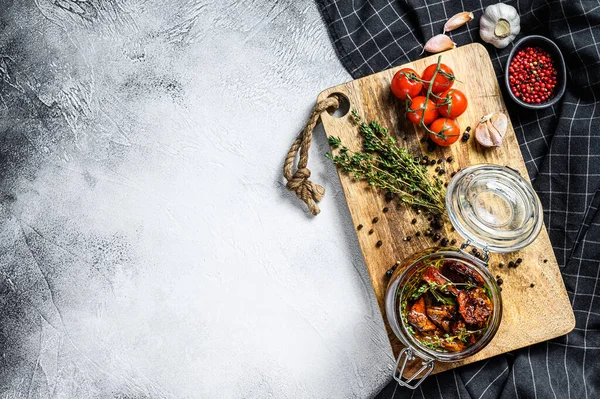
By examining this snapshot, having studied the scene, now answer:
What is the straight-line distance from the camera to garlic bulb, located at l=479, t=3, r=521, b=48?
1.77 meters

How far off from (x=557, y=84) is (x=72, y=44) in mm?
1518

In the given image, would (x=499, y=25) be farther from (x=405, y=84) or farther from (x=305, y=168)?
(x=305, y=168)

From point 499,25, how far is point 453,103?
32 cm

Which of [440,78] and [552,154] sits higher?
[440,78]

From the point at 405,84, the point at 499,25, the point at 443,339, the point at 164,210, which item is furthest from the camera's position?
the point at 164,210

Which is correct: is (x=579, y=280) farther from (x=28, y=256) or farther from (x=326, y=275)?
(x=28, y=256)

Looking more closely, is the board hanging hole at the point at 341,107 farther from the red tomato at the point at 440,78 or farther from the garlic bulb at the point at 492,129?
the garlic bulb at the point at 492,129

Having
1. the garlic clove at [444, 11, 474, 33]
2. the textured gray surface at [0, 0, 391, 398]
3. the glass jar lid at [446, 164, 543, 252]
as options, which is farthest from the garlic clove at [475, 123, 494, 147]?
the textured gray surface at [0, 0, 391, 398]


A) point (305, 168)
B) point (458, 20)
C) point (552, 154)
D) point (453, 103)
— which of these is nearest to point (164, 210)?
point (305, 168)

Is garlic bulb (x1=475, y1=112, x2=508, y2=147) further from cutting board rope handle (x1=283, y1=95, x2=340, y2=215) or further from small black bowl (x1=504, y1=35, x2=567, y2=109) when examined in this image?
cutting board rope handle (x1=283, y1=95, x2=340, y2=215)

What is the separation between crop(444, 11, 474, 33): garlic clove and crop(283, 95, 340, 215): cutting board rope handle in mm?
414

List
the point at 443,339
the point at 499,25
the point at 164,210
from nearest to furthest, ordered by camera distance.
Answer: the point at 443,339 < the point at 499,25 < the point at 164,210

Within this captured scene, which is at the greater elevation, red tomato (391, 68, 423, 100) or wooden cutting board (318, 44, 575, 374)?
red tomato (391, 68, 423, 100)

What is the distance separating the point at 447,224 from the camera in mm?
1767
